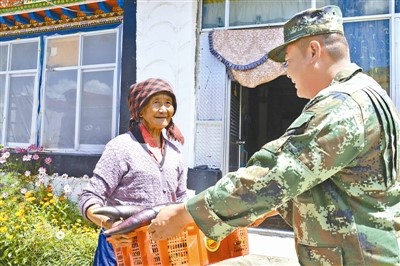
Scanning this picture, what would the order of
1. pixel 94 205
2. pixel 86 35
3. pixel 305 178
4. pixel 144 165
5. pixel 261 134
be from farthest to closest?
pixel 261 134
pixel 86 35
pixel 144 165
pixel 94 205
pixel 305 178

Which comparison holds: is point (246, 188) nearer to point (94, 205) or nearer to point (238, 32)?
point (94, 205)

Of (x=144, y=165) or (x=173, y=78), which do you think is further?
(x=173, y=78)

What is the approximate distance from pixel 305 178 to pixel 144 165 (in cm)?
125

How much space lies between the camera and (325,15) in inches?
58.0

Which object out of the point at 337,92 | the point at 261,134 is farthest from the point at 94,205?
the point at 261,134

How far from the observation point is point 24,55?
7.59 metres

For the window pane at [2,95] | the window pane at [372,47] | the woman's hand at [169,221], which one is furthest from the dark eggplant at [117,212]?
the window pane at [2,95]

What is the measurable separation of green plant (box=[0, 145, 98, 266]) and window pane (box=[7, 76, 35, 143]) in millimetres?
1625

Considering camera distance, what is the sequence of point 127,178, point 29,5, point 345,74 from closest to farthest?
point 345,74 → point 127,178 → point 29,5

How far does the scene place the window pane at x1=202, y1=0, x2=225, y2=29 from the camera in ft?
20.1

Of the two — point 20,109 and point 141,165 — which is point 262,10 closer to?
point 141,165

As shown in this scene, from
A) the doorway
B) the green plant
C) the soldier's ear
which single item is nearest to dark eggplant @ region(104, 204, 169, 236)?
the soldier's ear

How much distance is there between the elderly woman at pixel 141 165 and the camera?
7.45 ft

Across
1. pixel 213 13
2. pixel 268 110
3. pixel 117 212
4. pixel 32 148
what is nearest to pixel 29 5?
pixel 32 148
